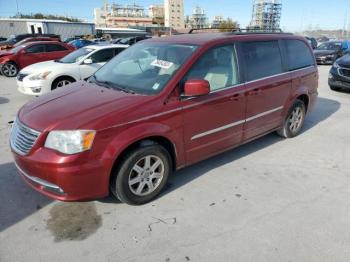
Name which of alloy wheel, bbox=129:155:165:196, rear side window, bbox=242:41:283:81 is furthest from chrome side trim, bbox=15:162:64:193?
rear side window, bbox=242:41:283:81

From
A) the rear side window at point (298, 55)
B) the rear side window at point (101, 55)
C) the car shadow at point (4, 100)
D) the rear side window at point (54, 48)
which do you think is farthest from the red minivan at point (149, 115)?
the rear side window at point (54, 48)

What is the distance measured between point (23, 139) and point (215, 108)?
214 centimetres

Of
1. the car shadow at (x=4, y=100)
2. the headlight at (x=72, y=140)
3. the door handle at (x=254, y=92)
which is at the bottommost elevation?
the car shadow at (x=4, y=100)

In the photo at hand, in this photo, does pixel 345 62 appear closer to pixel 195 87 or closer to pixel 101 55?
pixel 101 55

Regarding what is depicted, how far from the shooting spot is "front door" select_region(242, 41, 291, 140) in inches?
164

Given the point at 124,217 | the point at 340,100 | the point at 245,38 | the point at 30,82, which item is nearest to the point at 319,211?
the point at 124,217

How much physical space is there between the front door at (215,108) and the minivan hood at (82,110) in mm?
638

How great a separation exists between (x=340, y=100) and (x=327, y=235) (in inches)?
262

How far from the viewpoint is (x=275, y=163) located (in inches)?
174

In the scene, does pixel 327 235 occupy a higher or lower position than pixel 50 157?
lower

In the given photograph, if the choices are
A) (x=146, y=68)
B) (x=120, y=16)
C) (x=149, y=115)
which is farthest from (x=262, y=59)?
(x=120, y=16)

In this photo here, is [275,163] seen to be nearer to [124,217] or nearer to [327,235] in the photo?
[327,235]

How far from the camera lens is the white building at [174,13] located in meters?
122

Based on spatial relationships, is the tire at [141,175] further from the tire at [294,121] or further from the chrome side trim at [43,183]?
the tire at [294,121]
